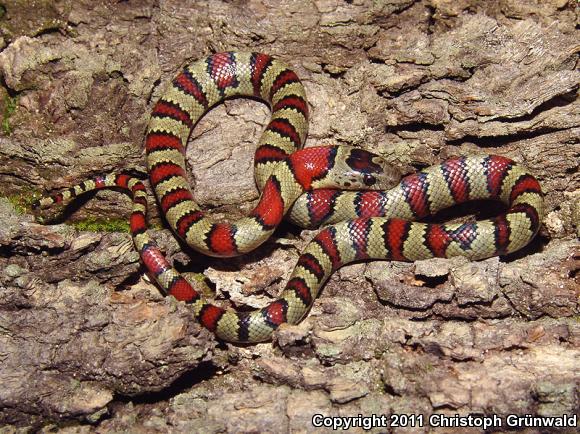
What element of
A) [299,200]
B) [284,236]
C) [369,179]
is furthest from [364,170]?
[284,236]

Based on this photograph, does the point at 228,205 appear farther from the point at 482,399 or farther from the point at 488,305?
the point at 482,399

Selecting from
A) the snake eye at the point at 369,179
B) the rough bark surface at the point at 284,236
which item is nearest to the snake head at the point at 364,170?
the snake eye at the point at 369,179

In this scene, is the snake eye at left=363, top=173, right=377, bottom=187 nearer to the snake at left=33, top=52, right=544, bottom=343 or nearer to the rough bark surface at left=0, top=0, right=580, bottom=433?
the snake at left=33, top=52, right=544, bottom=343

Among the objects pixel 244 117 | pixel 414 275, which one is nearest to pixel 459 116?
pixel 414 275

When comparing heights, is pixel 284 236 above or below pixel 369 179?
below

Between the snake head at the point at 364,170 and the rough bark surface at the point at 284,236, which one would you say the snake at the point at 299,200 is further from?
the rough bark surface at the point at 284,236

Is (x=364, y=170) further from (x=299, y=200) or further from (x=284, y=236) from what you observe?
(x=284, y=236)
